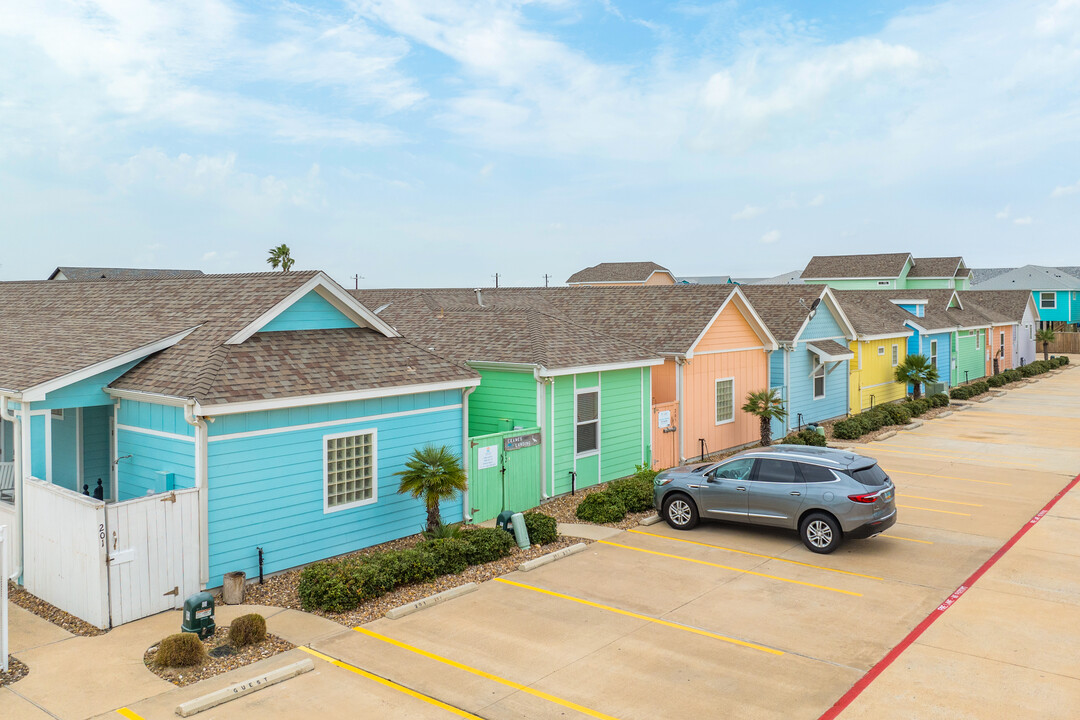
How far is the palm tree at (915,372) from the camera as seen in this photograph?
3669cm

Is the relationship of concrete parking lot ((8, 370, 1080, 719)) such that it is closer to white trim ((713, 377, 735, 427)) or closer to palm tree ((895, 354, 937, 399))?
white trim ((713, 377, 735, 427))

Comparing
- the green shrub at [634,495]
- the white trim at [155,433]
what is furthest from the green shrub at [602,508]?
the white trim at [155,433]

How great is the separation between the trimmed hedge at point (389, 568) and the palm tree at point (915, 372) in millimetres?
28252

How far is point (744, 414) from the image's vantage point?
2623cm

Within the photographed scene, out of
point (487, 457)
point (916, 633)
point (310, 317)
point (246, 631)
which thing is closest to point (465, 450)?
point (487, 457)

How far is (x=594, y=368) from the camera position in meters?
19.2

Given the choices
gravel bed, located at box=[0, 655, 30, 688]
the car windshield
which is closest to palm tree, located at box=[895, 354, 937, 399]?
the car windshield

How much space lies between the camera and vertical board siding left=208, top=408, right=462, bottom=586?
12492 millimetres

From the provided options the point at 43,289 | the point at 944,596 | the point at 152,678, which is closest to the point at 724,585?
the point at 944,596

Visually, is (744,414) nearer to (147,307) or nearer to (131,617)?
(147,307)

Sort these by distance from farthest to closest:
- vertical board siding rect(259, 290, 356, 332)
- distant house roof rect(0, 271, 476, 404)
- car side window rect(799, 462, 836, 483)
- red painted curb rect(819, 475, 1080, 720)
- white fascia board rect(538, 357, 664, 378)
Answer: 1. white fascia board rect(538, 357, 664, 378)
2. vertical board siding rect(259, 290, 356, 332)
3. car side window rect(799, 462, 836, 483)
4. distant house roof rect(0, 271, 476, 404)
5. red painted curb rect(819, 475, 1080, 720)

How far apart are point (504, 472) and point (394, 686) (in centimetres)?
805

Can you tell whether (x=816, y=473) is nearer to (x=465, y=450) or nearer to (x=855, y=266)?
(x=465, y=450)

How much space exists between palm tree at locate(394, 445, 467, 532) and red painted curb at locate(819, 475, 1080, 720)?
7.49 m
